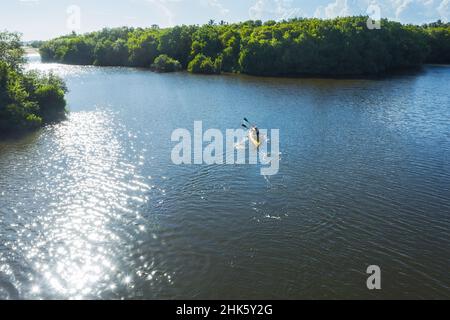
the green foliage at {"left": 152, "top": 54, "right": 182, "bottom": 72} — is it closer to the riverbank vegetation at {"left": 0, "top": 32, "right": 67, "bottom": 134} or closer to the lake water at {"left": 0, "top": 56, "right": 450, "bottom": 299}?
the riverbank vegetation at {"left": 0, "top": 32, "right": 67, "bottom": 134}

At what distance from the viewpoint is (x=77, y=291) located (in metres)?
22.7

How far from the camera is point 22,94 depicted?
55344 mm

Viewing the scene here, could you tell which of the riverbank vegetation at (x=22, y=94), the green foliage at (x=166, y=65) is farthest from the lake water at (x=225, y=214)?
the green foliage at (x=166, y=65)

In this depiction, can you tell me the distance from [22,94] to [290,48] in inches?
3111

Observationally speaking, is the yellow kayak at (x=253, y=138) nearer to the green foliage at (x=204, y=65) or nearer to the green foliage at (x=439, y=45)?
the green foliage at (x=204, y=65)

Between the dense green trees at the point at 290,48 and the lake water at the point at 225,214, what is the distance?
58.9 m

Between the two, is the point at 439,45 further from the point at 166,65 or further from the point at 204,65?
the point at 166,65

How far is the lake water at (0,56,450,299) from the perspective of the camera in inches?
922

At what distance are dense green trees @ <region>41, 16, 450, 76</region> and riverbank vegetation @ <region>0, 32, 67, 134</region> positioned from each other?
2486 inches

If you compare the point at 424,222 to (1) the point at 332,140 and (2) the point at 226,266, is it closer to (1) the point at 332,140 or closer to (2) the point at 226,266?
(2) the point at 226,266

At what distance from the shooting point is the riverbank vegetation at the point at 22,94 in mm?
52344

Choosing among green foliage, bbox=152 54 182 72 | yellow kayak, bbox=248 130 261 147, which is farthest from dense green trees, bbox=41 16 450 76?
yellow kayak, bbox=248 130 261 147

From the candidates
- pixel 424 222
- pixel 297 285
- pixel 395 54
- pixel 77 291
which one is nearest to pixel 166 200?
pixel 77 291

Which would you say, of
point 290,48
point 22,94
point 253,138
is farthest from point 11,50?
point 290,48
